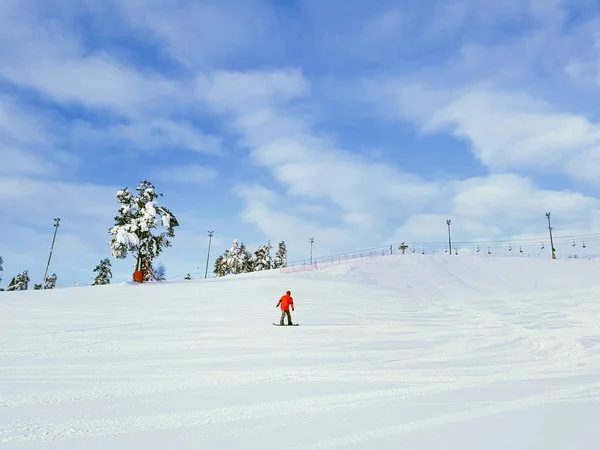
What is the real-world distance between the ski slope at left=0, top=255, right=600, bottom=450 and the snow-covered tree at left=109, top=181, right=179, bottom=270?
60.1 feet

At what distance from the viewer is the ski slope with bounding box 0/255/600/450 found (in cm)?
444

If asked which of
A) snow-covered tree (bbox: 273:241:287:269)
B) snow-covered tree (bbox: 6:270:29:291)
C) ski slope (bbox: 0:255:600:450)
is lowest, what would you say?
ski slope (bbox: 0:255:600:450)

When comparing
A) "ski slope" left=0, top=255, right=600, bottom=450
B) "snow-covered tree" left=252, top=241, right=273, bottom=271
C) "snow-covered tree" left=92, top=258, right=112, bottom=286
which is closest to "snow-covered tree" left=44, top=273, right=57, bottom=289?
"snow-covered tree" left=92, top=258, right=112, bottom=286

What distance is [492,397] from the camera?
20.1ft

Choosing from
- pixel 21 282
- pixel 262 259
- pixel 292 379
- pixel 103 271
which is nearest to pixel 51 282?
pixel 21 282

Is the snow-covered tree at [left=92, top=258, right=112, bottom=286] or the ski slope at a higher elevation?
the snow-covered tree at [left=92, top=258, right=112, bottom=286]

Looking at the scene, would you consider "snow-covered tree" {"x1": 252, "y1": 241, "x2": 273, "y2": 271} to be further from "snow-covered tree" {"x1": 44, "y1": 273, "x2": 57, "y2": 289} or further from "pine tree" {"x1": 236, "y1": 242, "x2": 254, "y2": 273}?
"snow-covered tree" {"x1": 44, "y1": 273, "x2": 57, "y2": 289}

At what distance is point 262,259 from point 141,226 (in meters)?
39.5

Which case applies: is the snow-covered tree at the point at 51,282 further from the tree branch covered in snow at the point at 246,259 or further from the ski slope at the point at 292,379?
the ski slope at the point at 292,379

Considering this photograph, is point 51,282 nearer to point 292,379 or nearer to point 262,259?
point 262,259

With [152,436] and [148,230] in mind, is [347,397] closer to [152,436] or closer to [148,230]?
[152,436]

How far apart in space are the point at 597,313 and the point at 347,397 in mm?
22293

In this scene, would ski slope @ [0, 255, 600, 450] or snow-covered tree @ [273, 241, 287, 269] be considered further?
snow-covered tree @ [273, 241, 287, 269]

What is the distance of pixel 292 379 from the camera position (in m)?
7.02
